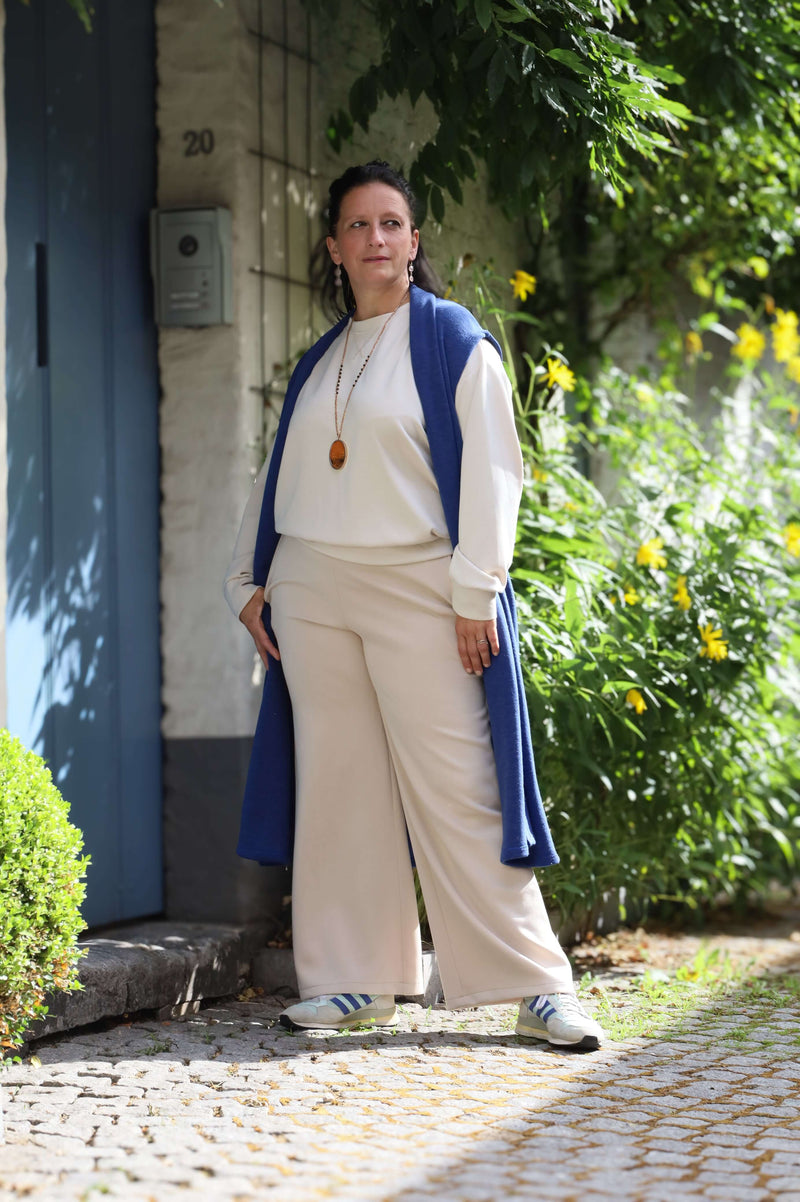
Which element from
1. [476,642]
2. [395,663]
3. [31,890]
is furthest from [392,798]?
[31,890]

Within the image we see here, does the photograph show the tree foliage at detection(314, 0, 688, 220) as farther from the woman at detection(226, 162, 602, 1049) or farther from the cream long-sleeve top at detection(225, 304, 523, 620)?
the cream long-sleeve top at detection(225, 304, 523, 620)

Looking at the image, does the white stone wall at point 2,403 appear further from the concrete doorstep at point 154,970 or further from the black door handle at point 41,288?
the concrete doorstep at point 154,970

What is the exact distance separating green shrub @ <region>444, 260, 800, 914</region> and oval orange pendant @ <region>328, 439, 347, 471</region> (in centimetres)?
79

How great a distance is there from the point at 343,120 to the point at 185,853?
216cm

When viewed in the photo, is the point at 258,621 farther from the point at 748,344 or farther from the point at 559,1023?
the point at 748,344

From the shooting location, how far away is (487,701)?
3086mm

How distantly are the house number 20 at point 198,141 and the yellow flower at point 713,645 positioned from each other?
76.0 inches

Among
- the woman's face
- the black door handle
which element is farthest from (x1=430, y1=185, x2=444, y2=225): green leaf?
the black door handle

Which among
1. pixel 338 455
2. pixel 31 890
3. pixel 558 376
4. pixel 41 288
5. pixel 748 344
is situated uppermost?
pixel 748 344

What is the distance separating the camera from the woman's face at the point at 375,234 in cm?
321

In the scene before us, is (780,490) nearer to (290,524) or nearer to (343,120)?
(343,120)

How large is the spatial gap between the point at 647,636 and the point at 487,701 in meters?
1.05

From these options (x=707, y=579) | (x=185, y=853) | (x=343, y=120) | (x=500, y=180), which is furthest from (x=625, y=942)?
(x=343, y=120)

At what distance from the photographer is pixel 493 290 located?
447 cm
